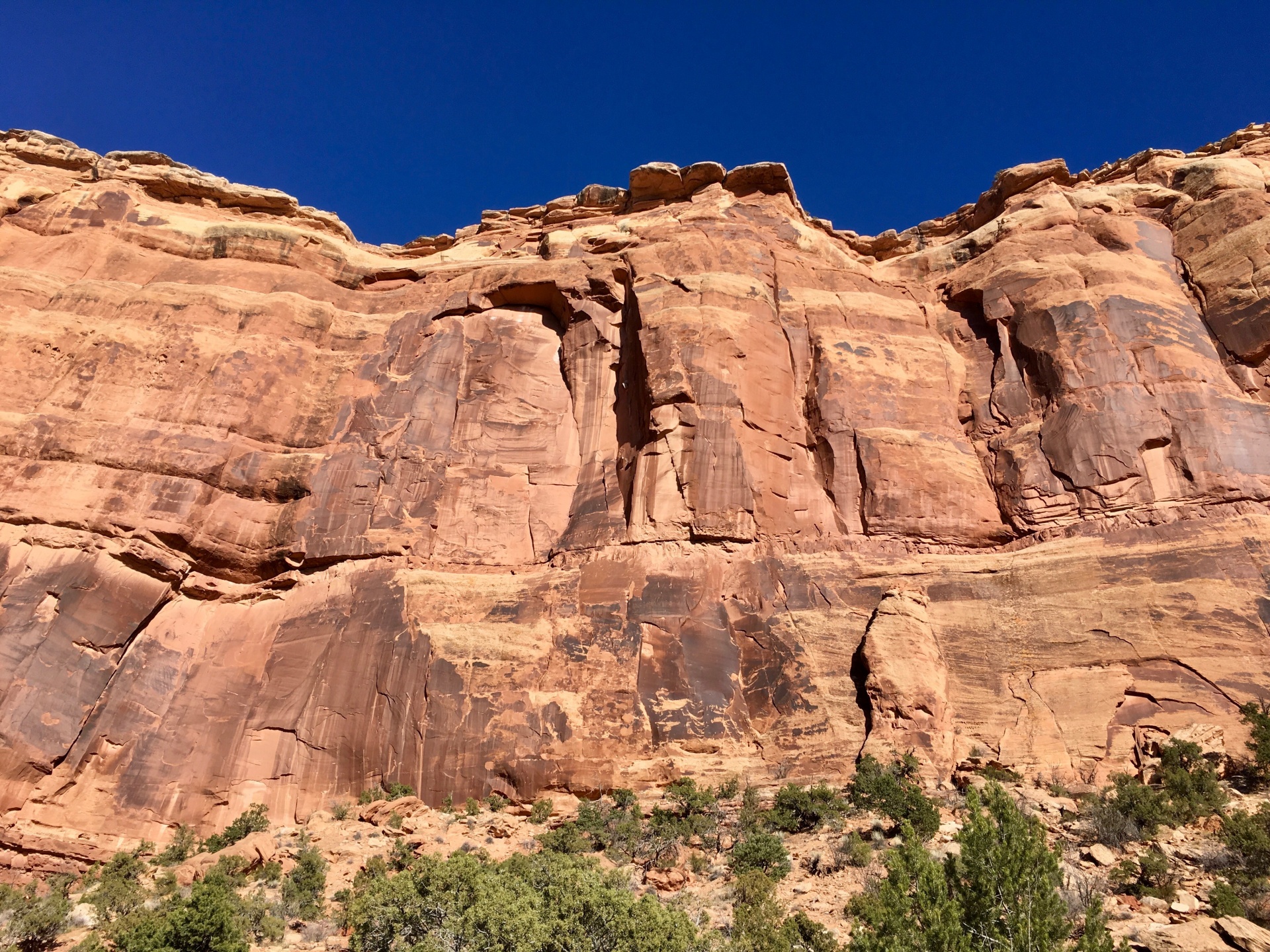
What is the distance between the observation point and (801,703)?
1962cm

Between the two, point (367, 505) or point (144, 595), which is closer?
point (144, 595)

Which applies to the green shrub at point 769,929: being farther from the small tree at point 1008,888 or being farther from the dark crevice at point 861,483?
the dark crevice at point 861,483

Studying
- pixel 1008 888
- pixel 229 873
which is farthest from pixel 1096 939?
pixel 229 873

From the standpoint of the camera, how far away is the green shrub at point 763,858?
1470 cm

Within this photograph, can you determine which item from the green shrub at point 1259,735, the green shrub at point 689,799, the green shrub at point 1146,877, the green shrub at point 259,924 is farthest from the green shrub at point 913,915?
the green shrub at point 259,924

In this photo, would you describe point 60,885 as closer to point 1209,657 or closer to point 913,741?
point 913,741

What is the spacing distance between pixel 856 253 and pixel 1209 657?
20886 millimetres

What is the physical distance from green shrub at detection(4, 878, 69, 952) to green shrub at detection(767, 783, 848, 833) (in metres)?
12.4

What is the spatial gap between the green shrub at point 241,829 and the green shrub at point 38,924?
352 centimetres

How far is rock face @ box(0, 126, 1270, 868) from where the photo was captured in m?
19.3

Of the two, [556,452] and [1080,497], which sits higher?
[556,452]

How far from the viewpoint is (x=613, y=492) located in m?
24.6

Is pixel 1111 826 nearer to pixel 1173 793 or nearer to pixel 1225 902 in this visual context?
pixel 1173 793

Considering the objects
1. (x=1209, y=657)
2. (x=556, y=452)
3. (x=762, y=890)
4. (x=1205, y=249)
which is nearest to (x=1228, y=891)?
(x=762, y=890)
